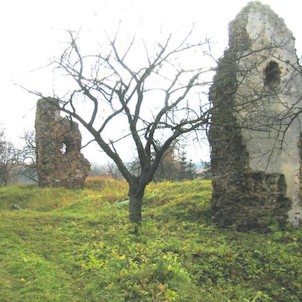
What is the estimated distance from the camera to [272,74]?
1141cm

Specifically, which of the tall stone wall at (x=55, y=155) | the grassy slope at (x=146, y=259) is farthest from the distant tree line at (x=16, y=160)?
the grassy slope at (x=146, y=259)

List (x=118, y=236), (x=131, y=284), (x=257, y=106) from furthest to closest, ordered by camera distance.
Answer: (x=257, y=106)
(x=118, y=236)
(x=131, y=284)

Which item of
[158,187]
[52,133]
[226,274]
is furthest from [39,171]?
[226,274]

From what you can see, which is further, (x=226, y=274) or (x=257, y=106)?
(x=257, y=106)

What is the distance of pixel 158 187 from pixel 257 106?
24.4ft

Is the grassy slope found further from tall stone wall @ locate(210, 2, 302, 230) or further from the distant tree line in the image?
the distant tree line

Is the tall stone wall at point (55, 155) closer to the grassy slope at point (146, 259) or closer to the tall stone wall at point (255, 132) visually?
the grassy slope at point (146, 259)

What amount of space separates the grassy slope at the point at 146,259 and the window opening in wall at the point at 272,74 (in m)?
3.98

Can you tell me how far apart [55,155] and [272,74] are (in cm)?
1346

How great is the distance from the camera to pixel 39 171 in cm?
2145

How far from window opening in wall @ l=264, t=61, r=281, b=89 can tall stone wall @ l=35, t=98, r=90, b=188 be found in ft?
41.0

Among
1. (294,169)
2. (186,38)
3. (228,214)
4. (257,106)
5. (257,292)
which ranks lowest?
(257,292)

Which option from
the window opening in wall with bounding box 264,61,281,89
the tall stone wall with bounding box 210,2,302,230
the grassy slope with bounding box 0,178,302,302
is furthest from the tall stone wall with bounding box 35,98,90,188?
the window opening in wall with bounding box 264,61,281,89

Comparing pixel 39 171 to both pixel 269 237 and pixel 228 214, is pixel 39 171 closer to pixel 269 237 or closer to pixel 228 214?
pixel 228 214
